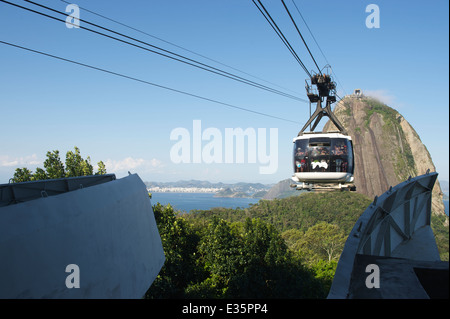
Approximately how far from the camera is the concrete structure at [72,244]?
17.8 ft

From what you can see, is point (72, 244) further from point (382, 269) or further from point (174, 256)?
point (174, 256)

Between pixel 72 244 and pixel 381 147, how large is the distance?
161982mm

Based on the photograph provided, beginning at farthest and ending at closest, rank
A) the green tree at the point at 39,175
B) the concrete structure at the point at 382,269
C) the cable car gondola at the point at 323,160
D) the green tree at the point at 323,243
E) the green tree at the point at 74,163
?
the green tree at the point at 323,243, the green tree at the point at 74,163, the green tree at the point at 39,175, the cable car gondola at the point at 323,160, the concrete structure at the point at 382,269

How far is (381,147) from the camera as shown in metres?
150

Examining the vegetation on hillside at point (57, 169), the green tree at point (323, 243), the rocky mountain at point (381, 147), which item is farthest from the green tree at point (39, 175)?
the rocky mountain at point (381, 147)

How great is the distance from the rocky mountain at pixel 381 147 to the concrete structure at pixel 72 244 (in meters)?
138

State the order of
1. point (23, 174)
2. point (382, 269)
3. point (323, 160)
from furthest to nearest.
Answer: point (23, 174) < point (323, 160) < point (382, 269)

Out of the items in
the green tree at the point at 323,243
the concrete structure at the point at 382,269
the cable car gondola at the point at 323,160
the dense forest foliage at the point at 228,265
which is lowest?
the green tree at the point at 323,243

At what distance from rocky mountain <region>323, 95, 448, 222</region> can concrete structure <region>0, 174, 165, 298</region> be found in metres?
138

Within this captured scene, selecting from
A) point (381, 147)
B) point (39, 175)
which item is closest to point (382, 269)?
point (39, 175)

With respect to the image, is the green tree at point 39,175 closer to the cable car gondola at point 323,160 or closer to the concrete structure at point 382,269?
the cable car gondola at point 323,160

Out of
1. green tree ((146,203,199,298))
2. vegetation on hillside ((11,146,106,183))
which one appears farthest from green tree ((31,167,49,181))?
green tree ((146,203,199,298))
